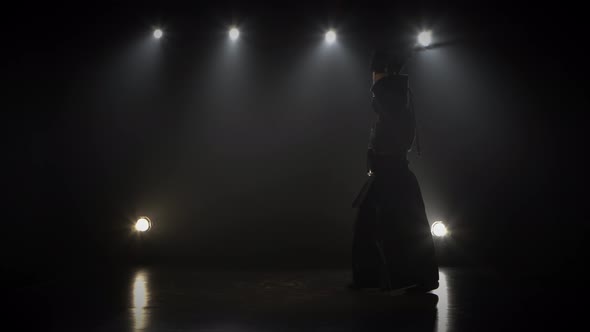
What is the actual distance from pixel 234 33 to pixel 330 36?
127cm

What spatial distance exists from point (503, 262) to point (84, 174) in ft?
17.5

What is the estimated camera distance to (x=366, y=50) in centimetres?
659

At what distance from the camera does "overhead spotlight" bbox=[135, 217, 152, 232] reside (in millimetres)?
6363

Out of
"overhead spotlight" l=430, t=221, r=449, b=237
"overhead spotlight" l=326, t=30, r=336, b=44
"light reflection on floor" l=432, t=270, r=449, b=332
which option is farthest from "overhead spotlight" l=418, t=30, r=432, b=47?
"light reflection on floor" l=432, t=270, r=449, b=332

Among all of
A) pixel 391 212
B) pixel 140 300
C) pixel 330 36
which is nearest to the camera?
pixel 140 300

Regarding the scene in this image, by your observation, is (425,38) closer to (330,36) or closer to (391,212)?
(330,36)

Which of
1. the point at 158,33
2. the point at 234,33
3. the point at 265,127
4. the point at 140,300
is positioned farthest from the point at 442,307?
the point at 158,33

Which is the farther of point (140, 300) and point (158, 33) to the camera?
point (158, 33)

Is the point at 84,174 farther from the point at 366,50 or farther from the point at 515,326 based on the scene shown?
the point at 515,326

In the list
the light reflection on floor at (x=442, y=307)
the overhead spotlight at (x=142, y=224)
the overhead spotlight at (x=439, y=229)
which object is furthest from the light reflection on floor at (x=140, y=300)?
the overhead spotlight at (x=439, y=229)

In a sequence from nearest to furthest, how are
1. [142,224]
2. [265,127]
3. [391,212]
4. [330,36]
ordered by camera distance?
[391,212] < [142,224] < [330,36] < [265,127]

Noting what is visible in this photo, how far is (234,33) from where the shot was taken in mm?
6652

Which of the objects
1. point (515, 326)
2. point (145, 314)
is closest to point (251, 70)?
point (145, 314)

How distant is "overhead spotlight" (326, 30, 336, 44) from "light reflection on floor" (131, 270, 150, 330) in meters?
3.70
